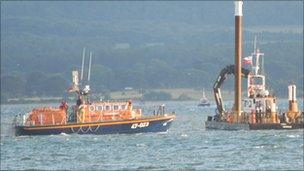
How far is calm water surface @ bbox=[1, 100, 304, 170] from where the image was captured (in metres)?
70.6

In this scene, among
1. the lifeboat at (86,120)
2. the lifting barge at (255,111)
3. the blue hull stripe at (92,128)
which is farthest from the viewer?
the lifting barge at (255,111)

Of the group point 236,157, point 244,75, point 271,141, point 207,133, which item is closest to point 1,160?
point 236,157

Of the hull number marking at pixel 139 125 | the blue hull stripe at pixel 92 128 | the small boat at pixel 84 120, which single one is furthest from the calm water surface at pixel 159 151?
the hull number marking at pixel 139 125

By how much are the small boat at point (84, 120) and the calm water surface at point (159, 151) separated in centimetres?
88

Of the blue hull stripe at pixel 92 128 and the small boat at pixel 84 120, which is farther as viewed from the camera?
the small boat at pixel 84 120

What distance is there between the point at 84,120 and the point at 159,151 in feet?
56.2

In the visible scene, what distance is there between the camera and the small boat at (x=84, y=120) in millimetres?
95250

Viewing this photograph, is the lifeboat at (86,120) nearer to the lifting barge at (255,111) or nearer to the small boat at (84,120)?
the small boat at (84,120)

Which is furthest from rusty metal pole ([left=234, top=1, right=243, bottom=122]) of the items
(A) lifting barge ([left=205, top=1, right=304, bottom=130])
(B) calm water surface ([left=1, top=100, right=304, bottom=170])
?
(B) calm water surface ([left=1, top=100, right=304, bottom=170])

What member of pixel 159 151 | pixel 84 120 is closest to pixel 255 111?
pixel 84 120

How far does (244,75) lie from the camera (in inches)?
4163

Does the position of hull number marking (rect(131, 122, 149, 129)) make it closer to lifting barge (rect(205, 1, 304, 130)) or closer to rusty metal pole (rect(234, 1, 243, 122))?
lifting barge (rect(205, 1, 304, 130))

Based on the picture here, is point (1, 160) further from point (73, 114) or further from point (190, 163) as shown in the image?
point (73, 114)

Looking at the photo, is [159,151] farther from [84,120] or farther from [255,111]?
[255,111]
